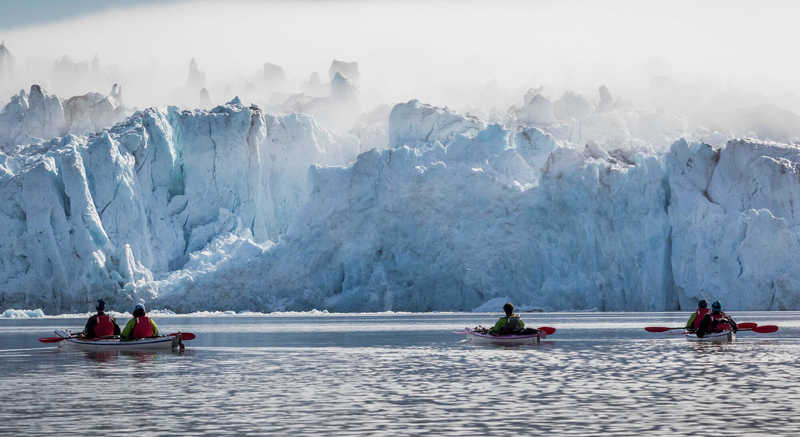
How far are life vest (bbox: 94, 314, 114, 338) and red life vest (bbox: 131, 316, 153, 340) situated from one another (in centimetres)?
118

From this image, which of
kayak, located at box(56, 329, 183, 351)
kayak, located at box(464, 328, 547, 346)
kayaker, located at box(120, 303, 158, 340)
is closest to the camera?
kayak, located at box(56, 329, 183, 351)

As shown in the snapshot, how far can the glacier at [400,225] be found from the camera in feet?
189

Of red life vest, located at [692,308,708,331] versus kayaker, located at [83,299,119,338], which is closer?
kayaker, located at [83,299,119,338]

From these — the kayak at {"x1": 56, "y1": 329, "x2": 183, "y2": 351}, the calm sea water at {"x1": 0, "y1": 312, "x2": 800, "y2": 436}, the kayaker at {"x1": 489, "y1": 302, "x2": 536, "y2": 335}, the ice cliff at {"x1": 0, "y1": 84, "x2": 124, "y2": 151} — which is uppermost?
the ice cliff at {"x1": 0, "y1": 84, "x2": 124, "y2": 151}

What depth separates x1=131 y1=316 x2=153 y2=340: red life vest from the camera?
26047 mm

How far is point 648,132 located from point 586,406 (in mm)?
76209

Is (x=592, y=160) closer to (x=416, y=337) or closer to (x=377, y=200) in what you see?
(x=377, y=200)

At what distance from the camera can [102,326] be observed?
1058 inches

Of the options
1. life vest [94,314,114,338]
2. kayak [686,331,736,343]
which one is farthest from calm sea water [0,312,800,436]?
kayak [686,331,736,343]

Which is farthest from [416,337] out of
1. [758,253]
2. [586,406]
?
[758,253]

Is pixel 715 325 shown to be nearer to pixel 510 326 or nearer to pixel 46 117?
pixel 510 326

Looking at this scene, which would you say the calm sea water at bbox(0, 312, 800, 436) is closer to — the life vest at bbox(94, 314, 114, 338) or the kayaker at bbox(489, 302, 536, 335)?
the life vest at bbox(94, 314, 114, 338)

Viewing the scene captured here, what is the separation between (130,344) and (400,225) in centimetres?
3612

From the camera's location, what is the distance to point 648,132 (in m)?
86.6
